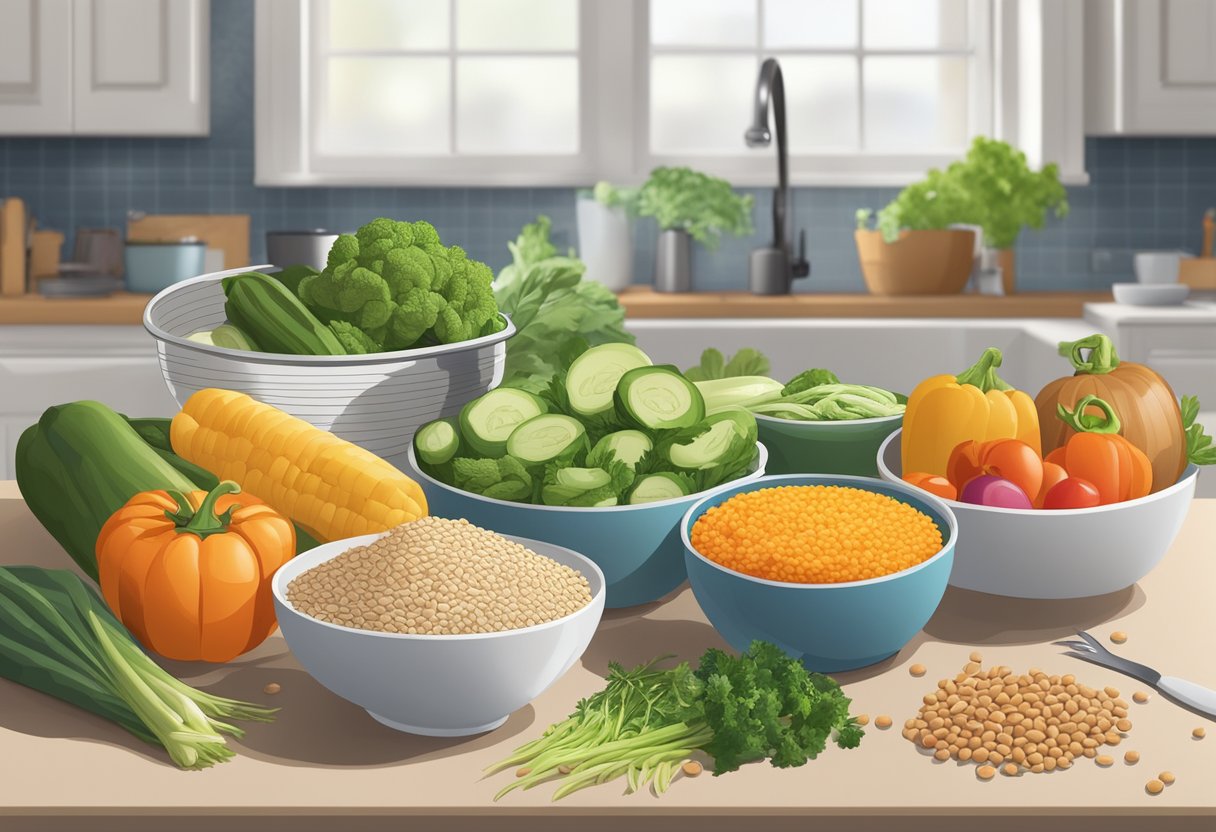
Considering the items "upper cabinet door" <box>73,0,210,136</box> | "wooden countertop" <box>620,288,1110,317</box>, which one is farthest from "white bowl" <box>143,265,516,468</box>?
"upper cabinet door" <box>73,0,210,136</box>

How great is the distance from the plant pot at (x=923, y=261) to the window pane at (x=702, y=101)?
67cm

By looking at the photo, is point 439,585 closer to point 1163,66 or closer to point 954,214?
point 954,214

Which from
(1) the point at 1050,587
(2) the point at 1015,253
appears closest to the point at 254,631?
(1) the point at 1050,587

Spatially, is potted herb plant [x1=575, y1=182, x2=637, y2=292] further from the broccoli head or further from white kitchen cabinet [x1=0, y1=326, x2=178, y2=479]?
the broccoli head

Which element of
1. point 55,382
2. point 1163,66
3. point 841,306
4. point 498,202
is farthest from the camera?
point 498,202

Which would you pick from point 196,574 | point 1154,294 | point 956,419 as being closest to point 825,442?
point 956,419

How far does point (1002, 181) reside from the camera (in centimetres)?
328

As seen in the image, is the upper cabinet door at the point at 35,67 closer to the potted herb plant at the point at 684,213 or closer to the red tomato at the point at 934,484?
the potted herb plant at the point at 684,213

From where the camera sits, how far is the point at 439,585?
2.49 feet

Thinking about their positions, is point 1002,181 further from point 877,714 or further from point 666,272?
point 877,714

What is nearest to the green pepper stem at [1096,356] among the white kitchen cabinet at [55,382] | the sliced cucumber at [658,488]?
the sliced cucumber at [658,488]

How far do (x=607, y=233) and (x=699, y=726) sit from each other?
9.22 feet

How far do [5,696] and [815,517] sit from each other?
56cm

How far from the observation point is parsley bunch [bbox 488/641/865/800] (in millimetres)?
696
